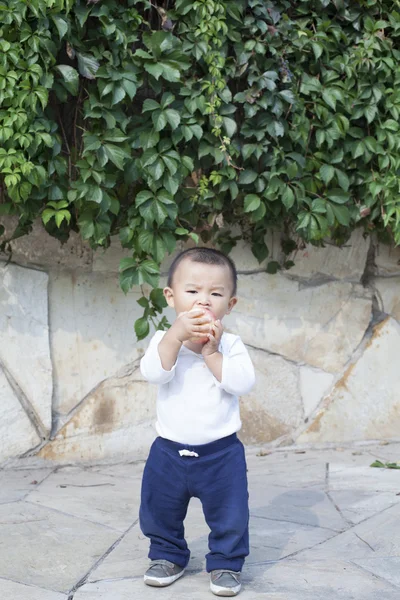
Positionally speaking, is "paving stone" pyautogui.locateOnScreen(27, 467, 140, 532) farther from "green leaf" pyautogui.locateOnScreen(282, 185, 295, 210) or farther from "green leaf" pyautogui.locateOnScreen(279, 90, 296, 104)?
"green leaf" pyautogui.locateOnScreen(279, 90, 296, 104)

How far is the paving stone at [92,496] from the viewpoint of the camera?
2.97m

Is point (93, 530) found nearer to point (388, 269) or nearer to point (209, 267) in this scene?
point (209, 267)

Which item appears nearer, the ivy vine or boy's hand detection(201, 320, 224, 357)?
boy's hand detection(201, 320, 224, 357)

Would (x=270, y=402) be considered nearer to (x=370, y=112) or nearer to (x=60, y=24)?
(x=370, y=112)

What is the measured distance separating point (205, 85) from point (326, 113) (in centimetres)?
60

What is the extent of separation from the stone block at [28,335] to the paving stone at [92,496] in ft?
1.00

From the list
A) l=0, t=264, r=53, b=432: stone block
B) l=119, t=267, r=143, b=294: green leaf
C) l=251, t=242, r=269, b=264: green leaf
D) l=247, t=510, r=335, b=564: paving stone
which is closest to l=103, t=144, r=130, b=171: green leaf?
l=119, t=267, r=143, b=294: green leaf

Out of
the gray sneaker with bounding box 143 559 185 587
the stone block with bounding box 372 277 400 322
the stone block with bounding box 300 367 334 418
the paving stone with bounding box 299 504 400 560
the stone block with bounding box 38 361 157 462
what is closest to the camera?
the gray sneaker with bounding box 143 559 185 587

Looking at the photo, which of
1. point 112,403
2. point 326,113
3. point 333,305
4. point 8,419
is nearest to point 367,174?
point 326,113

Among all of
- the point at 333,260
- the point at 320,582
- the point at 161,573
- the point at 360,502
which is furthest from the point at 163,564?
the point at 333,260

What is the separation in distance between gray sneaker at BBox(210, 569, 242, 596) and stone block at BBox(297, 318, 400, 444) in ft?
6.08

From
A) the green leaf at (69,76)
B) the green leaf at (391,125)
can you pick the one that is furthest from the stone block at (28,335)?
the green leaf at (391,125)

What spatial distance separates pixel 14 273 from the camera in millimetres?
3592

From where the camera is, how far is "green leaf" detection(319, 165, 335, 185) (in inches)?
146
